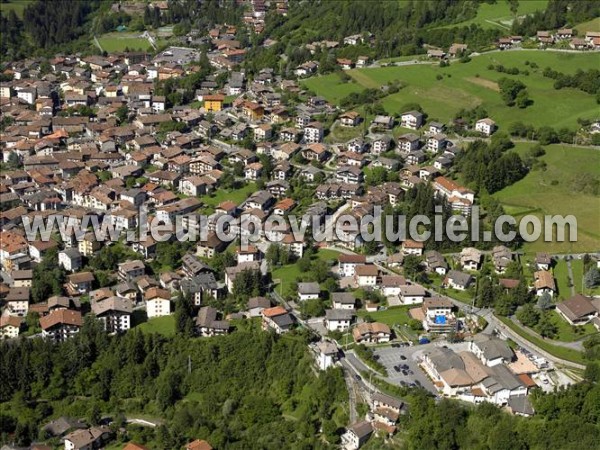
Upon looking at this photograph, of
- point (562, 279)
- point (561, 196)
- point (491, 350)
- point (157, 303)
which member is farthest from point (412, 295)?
point (561, 196)

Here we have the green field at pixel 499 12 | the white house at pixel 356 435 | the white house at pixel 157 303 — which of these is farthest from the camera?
the green field at pixel 499 12

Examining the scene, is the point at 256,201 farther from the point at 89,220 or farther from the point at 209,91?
the point at 209,91

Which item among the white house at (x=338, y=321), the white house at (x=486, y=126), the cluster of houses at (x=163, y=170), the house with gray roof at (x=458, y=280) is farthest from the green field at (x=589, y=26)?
the white house at (x=338, y=321)

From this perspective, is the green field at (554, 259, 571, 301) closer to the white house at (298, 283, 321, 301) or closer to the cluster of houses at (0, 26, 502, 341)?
the cluster of houses at (0, 26, 502, 341)

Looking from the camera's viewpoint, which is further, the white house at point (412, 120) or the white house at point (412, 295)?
the white house at point (412, 120)

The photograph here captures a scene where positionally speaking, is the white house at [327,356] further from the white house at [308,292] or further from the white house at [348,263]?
the white house at [348,263]

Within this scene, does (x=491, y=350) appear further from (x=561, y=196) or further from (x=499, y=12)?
(x=499, y=12)
